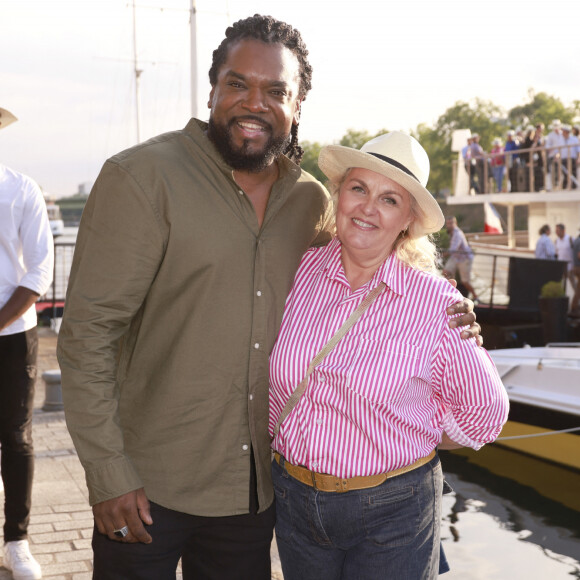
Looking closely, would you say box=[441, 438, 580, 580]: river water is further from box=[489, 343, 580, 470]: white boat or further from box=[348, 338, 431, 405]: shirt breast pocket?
box=[348, 338, 431, 405]: shirt breast pocket

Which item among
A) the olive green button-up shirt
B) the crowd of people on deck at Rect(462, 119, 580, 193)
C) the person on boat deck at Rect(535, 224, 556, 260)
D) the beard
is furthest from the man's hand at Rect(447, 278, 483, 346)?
the crowd of people on deck at Rect(462, 119, 580, 193)

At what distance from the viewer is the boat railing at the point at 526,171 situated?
71.6 ft

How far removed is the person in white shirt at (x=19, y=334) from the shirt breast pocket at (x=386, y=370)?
201 centimetres

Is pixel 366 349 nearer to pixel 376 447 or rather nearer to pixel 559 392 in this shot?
pixel 376 447

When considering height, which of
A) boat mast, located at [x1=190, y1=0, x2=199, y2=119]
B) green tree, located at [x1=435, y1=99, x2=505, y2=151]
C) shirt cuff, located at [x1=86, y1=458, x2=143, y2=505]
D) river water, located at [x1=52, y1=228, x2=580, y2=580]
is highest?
green tree, located at [x1=435, y1=99, x2=505, y2=151]

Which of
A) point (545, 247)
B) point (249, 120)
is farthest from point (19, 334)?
point (545, 247)

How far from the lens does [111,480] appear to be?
7.62 ft

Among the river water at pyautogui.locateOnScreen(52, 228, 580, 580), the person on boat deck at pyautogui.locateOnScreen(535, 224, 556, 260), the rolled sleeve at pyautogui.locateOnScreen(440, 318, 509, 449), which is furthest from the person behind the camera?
the person on boat deck at pyautogui.locateOnScreen(535, 224, 556, 260)

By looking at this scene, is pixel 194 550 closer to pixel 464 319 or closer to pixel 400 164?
pixel 464 319

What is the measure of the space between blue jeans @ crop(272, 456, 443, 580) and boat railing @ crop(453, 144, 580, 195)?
1995 centimetres

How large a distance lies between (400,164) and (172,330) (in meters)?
0.91

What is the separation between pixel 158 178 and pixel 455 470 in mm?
7232

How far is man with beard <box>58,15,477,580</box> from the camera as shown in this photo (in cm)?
235

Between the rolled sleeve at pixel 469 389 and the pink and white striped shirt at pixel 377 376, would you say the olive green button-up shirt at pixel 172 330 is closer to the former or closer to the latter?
the pink and white striped shirt at pixel 377 376
